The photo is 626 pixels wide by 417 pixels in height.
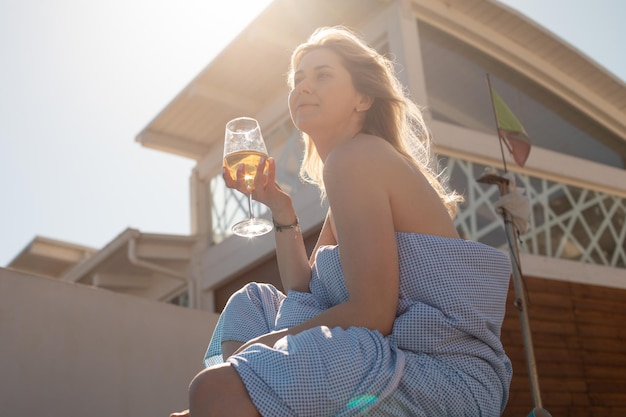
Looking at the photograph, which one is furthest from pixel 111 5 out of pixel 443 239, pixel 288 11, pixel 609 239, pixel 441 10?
pixel 443 239

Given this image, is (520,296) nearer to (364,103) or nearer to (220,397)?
(364,103)

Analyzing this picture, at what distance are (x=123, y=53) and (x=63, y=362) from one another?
4.99 metres

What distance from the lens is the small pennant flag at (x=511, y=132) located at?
4.88m

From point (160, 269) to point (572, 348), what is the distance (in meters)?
4.99

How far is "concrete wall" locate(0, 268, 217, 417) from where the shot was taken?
142 inches

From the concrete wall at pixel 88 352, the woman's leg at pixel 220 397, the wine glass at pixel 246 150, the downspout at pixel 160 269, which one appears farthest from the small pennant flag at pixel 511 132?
the downspout at pixel 160 269

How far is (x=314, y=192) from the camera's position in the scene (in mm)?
7082

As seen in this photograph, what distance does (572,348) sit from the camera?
21.0ft

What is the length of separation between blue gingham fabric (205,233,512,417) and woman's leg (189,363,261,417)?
0.02 m

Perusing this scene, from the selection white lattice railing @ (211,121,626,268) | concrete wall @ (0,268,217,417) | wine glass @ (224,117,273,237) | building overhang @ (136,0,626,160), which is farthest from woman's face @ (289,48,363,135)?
building overhang @ (136,0,626,160)

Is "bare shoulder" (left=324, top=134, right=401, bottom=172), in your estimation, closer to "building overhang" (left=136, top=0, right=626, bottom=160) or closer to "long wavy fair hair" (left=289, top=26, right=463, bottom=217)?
"long wavy fair hair" (left=289, top=26, right=463, bottom=217)

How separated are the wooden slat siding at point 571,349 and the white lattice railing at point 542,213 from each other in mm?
435

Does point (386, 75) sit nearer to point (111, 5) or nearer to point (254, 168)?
point (254, 168)

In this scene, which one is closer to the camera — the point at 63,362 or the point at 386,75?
the point at 386,75
